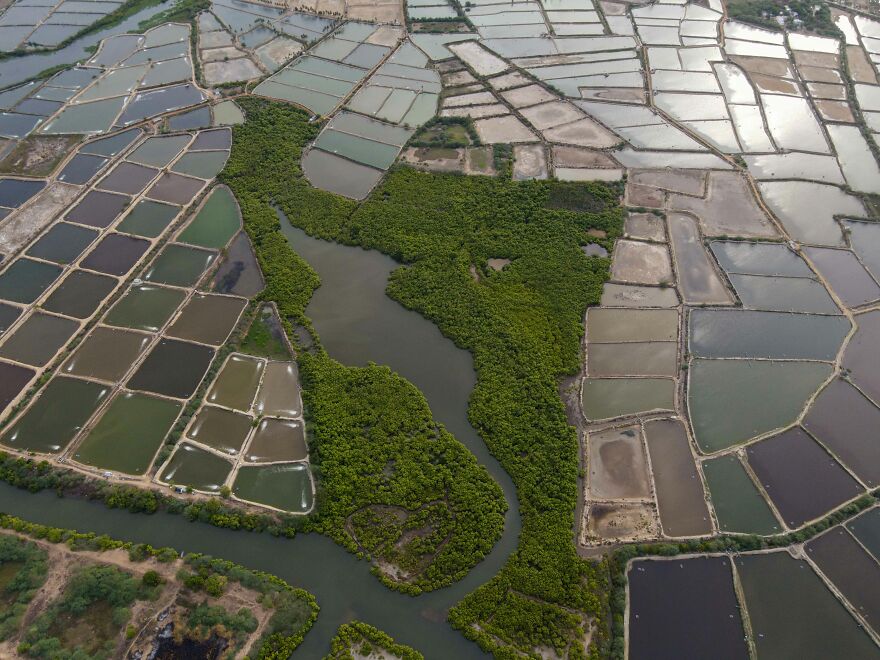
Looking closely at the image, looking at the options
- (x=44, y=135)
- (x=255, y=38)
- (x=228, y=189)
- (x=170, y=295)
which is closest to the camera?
(x=170, y=295)

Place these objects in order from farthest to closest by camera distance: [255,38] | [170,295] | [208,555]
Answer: [255,38] < [170,295] < [208,555]

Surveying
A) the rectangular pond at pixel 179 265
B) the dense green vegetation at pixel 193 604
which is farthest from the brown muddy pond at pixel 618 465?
the rectangular pond at pixel 179 265

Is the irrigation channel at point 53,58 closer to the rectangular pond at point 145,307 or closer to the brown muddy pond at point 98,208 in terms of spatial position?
the brown muddy pond at point 98,208

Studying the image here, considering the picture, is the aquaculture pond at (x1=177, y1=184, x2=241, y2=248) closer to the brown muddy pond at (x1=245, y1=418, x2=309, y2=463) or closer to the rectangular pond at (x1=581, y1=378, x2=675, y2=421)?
the brown muddy pond at (x1=245, y1=418, x2=309, y2=463)

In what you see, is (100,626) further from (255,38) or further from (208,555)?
(255,38)

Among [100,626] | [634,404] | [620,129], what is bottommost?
[100,626]

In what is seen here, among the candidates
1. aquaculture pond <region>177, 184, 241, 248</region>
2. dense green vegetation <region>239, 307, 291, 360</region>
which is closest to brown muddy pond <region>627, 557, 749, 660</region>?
dense green vegetation <region>239, 307, 291, 360</region>

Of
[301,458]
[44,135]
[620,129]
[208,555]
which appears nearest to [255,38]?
[44,135]
